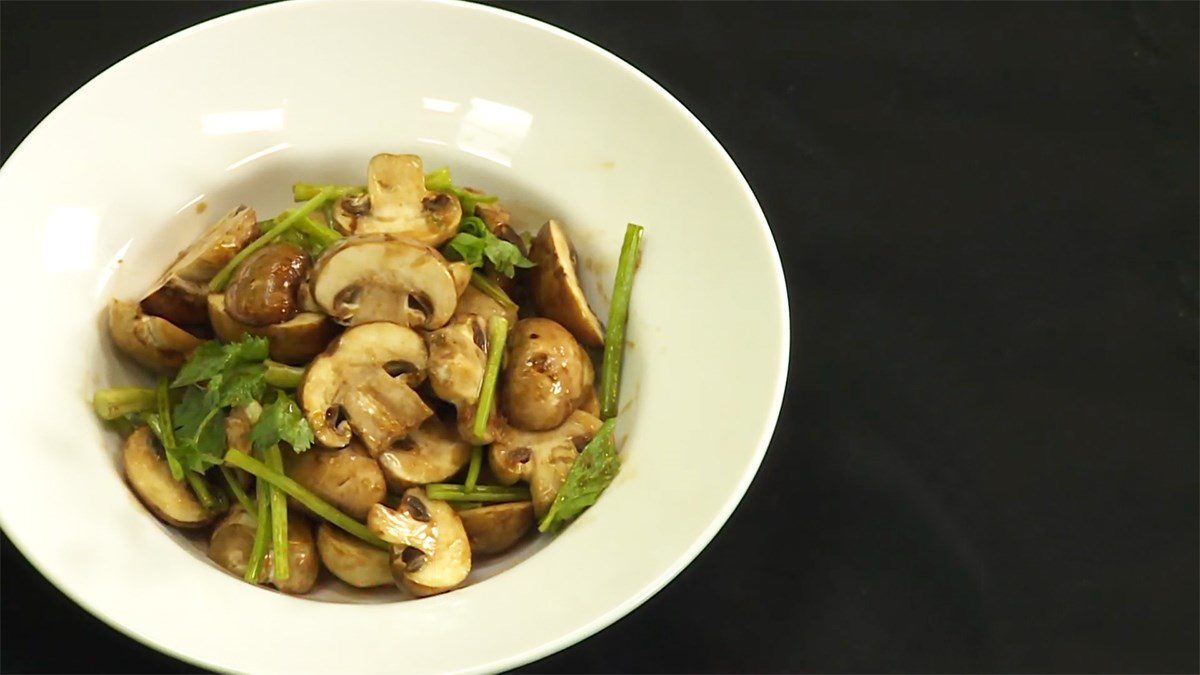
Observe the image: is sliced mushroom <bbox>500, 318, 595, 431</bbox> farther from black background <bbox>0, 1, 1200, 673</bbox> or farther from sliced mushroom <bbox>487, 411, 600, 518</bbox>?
black background <bbox>0, 1, 1200, 673</bbox>

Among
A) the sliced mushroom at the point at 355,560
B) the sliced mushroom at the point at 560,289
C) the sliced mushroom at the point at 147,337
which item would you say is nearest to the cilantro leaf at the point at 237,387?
the sliced mushroom at the point at 147,337

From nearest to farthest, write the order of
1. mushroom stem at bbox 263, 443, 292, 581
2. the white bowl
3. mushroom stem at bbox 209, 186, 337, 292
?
the white bowl → mushroom stem at bbox 263, 443, 292, 581 → mushroom stem at bbox 209, 186, 337, 292

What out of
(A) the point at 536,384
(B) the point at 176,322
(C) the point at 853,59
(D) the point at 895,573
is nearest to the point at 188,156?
(B) the point at 176,322

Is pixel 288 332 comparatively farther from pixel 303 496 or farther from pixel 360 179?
pixel 360 179

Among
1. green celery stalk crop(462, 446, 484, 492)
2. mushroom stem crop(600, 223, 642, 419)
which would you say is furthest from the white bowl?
green celery stalk crop(462, 446, 484, 492)

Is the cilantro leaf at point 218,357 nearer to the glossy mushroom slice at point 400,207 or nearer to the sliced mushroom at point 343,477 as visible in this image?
the sliced mushroom at point 343,477

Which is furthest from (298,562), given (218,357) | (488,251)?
(488,251)

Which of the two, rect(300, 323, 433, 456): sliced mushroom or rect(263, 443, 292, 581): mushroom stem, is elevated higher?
rect(300, 323, 433, 456): sliced mushroom
